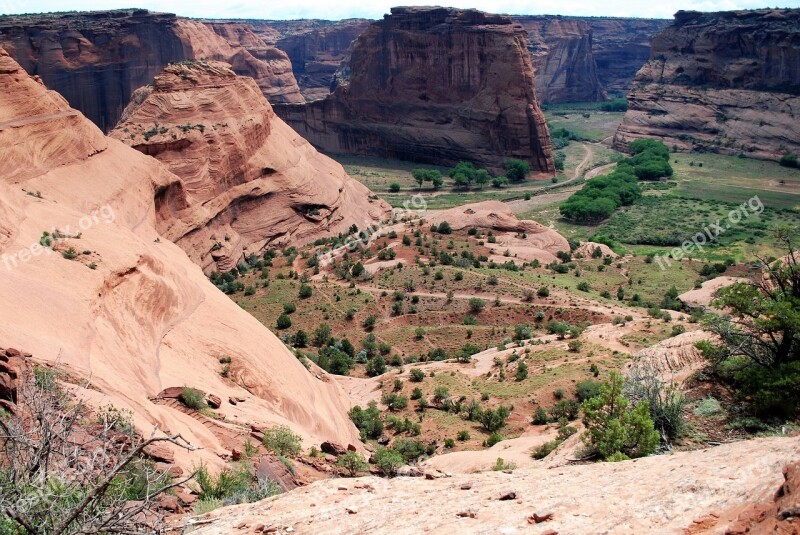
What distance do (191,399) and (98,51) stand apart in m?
92.7

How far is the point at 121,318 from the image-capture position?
22.5 m

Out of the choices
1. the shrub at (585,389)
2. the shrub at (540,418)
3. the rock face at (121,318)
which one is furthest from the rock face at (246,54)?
the shrub at (540,418)

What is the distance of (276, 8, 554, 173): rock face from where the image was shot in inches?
3723

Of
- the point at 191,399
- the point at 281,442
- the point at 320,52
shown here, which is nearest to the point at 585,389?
the point at 281,442

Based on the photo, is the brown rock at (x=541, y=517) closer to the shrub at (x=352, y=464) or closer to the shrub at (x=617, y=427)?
the shrub at (x=617, y=427)

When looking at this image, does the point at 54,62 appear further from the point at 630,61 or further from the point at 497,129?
the point at 630,61

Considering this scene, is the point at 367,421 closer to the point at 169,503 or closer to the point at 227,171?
the point at 169,503

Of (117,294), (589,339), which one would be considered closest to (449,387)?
(589,339)

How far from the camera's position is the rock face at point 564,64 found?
167m

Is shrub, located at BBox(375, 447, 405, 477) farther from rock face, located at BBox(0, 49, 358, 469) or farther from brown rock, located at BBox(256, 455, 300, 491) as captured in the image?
brown rock, located at BBox(256, 455, 300, 491)

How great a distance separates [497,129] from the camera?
315 ft

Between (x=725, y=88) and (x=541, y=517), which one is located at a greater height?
(x=725, y=88)

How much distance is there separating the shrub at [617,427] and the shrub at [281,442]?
21.7ft

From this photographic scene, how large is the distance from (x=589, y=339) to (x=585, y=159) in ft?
256
